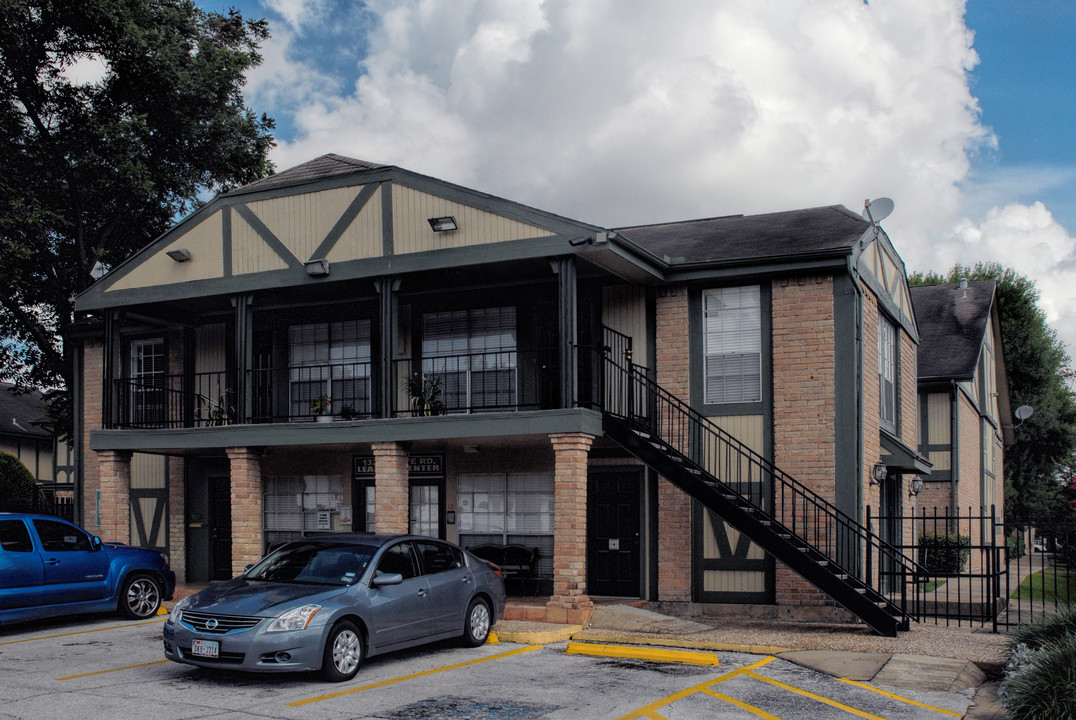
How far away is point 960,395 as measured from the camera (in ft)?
84.7

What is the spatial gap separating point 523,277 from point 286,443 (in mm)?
4773

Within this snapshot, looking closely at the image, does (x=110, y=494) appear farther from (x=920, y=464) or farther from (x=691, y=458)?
(x=920, y=464)

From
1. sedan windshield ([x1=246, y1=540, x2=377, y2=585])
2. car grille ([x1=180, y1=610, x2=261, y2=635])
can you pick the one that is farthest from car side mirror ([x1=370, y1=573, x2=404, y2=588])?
car grille ([x1=180, y1=610, x2=261, y2=635])

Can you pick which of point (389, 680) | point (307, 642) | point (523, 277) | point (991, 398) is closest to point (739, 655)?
point (389, 680)

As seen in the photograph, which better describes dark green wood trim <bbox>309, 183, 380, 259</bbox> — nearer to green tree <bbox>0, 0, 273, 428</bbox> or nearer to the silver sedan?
the silver sedan

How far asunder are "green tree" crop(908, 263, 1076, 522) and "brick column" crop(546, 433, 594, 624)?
31804 millimetres

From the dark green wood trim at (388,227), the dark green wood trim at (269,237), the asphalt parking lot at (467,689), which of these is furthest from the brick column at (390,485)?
the asphalt parking lot at (467,689)

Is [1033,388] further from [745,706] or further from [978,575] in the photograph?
[745,706]

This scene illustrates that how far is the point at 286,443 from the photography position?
1688 centimetres

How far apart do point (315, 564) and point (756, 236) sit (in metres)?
9.42

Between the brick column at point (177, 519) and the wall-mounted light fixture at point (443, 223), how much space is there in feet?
26.7

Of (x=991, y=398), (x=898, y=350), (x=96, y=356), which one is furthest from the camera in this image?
(x=991, y=398)

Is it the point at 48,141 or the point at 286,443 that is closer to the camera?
the point at 286,443

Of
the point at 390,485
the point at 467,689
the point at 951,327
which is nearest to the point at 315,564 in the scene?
the point at 467,689
